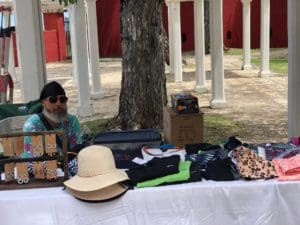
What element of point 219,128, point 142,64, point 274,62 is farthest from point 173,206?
point 274,62

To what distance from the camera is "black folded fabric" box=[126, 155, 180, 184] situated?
320 centimetres

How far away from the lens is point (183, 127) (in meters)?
5.72

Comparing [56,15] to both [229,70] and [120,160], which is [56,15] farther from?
[120,160]

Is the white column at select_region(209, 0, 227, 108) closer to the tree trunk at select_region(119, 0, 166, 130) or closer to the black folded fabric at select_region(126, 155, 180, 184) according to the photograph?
the tree trunk at select_region(119, 0, 166, 130)

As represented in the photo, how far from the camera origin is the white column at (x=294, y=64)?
6148 millimetres

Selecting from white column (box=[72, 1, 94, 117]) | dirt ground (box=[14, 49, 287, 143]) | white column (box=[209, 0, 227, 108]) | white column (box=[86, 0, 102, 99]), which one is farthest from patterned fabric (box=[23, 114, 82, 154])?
white column (box=[86, 0, 102, 99])

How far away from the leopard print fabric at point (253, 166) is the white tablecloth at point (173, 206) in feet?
0.20

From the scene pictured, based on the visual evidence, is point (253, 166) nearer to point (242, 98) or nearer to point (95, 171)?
point (95, 171)

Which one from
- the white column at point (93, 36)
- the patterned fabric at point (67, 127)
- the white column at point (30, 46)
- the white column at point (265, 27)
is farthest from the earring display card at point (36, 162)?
the white column at point (265, 27)

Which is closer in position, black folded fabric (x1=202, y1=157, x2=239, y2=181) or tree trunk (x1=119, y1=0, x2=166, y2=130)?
black folded fabric (x1=202, y1=157, x2=239, y2=181)

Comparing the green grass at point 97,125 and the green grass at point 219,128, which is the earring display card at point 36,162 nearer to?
the green grass at point 219,128

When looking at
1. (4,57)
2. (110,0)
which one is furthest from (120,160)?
(110,0)

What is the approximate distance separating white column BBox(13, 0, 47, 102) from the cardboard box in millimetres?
1902

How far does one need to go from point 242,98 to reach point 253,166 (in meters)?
9.75
